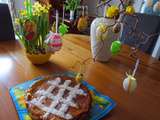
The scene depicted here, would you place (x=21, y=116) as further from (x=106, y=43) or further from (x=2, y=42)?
(x=2, y=42)

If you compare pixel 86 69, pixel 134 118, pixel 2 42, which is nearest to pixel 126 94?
pixel 134 118

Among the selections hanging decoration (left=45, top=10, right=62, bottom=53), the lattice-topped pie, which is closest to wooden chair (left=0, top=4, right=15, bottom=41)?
hanging decoration (left=45, top=10, right=62, bottom=53)

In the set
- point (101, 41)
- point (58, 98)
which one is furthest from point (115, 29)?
point (58, 98)

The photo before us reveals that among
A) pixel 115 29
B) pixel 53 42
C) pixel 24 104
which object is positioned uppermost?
pixel 115 29

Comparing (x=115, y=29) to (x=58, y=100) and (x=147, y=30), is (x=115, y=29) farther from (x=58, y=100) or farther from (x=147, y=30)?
(x=147, y=30)

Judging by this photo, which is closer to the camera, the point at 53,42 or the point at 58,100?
the point at 58,100

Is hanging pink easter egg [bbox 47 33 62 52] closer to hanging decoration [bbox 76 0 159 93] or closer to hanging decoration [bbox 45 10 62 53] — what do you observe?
hanging decoration [bbox 45 10 62 53]
